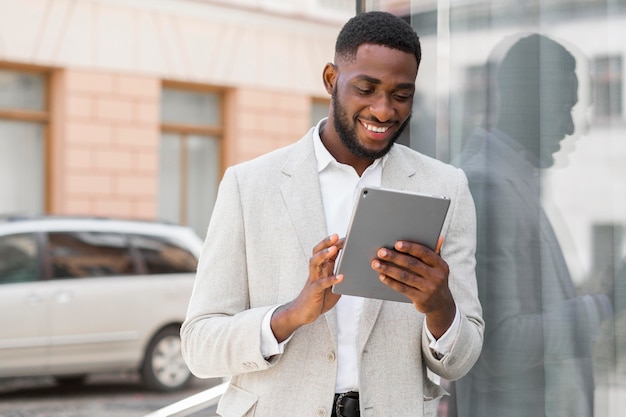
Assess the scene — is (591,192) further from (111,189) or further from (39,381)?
(111,189)

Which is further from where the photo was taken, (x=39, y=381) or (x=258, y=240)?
(x=39, y=381)

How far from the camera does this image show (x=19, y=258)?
891 centimetres

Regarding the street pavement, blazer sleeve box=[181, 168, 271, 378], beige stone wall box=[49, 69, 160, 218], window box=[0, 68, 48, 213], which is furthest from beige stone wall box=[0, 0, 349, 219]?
blazer sleeve box=[181, 168, 271, 378]

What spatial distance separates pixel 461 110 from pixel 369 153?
0.78 m

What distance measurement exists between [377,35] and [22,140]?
39.3ft

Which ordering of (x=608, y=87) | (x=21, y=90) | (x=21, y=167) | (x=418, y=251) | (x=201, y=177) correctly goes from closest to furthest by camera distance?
(x=418, y=251) < (x=608, y=87) < (x=21, y=90) < (x=21, y=167) < (x=201, y=177)

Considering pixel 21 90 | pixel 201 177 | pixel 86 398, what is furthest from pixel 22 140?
pixel 86 398

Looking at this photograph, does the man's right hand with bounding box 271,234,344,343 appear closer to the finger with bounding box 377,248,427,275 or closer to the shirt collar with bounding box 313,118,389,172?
the finger with bounding box 377,248,427,275

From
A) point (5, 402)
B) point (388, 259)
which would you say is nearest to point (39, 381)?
point (5, 402)

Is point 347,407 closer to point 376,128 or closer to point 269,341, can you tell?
point 269,341

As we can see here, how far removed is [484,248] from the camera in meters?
2.73

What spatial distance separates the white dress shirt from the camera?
2.09 meters

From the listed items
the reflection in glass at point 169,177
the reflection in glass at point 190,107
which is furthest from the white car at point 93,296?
the reflection in glass at point 190,107

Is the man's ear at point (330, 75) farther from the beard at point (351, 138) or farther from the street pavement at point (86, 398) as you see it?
the street pavement at point (86, 398)
